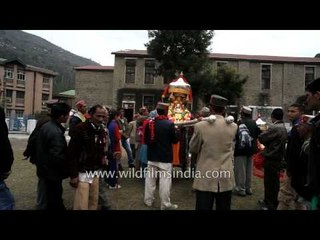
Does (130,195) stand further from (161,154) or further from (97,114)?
(97,114)

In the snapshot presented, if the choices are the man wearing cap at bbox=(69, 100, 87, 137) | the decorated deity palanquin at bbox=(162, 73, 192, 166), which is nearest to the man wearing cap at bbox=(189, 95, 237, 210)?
the man wearing cap at bbox=(69, 100, 87, 137)

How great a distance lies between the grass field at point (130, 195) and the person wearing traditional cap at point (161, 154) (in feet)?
1.23

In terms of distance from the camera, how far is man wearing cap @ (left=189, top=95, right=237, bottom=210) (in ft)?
13.4

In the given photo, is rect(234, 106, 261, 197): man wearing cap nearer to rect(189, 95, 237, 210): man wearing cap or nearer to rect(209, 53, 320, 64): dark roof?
rect(189, 95, 237, 210): man wearing cap

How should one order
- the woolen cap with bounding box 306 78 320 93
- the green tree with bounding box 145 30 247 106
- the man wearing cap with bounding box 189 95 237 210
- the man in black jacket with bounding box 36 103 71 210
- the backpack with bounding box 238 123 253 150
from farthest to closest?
the green tree with bounding box 145 30 247 106
the backpack with bounding box 238 123 253 150
the man in black jacket with bounding box 36 103 71 210
the man wearing cap with bounding box 189 95 237 210
the woolen cap with bounding box 306 78 320 93

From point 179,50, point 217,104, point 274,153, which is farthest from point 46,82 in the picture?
point 217,104

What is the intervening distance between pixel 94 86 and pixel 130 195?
3167cm

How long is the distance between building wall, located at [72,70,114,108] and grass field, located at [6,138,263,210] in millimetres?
28524

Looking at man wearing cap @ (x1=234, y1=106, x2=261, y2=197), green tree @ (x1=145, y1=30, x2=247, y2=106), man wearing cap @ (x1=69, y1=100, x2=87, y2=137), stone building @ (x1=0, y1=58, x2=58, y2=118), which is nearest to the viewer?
man wearing cap @ (x1=69, y1=100, x2=87, y2=137)

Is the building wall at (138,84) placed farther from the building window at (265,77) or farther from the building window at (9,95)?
the building window at (9,95)

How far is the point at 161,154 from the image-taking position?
5883mm
